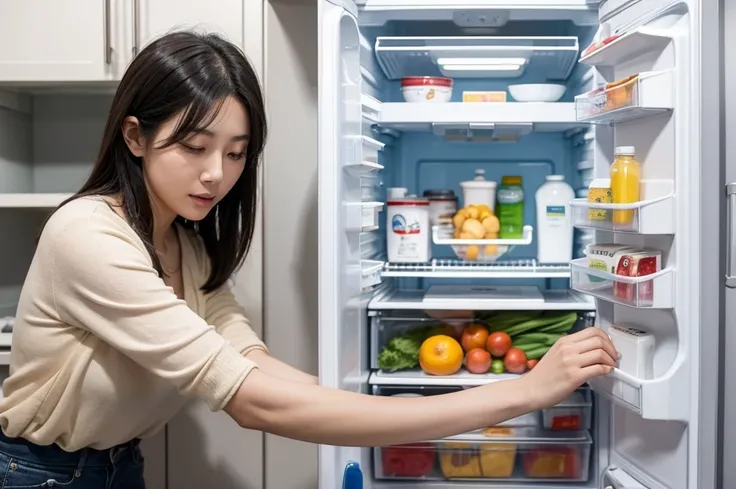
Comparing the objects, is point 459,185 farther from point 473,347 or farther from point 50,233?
point 50,233

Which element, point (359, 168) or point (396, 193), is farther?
point (396, 193)

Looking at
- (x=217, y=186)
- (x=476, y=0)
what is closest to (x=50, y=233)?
(x=217, y=186)

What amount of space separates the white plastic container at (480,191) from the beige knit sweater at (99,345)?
2.34 feet

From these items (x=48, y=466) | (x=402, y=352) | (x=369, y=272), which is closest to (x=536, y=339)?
(x=402, y=352)

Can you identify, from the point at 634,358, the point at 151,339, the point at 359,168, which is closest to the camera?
the point at 151,339

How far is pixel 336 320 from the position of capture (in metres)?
1.26

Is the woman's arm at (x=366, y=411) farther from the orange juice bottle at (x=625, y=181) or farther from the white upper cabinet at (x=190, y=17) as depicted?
the white upper cabinet at (x=190, y=17)

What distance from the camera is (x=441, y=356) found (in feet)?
5.03

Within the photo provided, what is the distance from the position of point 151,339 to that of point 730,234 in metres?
0.92

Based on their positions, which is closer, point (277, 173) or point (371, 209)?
point (371, 209)

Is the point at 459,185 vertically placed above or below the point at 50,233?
above

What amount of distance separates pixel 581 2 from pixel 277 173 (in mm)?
702

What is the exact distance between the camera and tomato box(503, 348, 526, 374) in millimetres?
1547

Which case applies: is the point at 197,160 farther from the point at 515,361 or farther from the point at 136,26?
the point at 515,361
